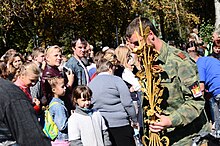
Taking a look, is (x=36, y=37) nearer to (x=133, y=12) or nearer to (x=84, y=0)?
(x=84, y=0)

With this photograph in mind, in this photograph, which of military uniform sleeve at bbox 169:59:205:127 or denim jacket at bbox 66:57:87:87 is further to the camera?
denim jacket at bbox 66:57:87:87

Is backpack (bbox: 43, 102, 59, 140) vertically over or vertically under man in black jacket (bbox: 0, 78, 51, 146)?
under

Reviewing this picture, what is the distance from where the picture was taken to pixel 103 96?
6.74 metres

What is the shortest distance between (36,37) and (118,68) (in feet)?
69.6

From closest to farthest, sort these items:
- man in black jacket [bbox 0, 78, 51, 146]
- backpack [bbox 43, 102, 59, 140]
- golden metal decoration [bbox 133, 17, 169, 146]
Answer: man in black jacket [bbox 0, 78, 51, 146]
golden metal decoration [bbox 133, 17, 169, 146]
backpack [bbox 43, 102, 59, 140]

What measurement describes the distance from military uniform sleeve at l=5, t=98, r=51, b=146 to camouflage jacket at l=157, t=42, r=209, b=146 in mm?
1184

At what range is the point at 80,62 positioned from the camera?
316 inches

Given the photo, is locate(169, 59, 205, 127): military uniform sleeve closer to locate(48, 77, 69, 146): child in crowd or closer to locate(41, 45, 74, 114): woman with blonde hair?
locate(48, 77, 69, 146): child in crowd

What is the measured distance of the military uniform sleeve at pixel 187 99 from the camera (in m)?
3.70

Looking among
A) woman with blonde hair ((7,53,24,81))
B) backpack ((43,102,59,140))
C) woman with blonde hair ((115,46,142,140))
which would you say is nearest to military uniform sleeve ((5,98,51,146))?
backpack ((43,102,59,140))

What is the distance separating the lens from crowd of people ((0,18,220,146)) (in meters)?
2.91

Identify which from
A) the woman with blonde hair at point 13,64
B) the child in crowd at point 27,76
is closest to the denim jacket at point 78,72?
the woman with blonde hair at point 13,64

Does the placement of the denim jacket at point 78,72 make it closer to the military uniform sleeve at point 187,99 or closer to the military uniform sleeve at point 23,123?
the military uniform sleeve at point 187,99

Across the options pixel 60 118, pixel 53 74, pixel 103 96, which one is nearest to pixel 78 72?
pixel 53 74
